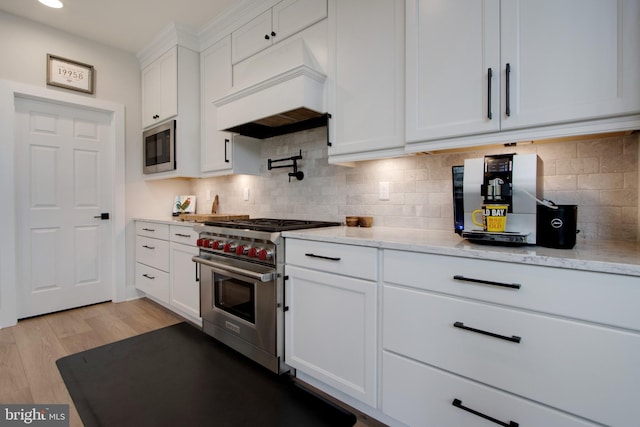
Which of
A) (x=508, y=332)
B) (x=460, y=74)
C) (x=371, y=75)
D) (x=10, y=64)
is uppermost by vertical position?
(x=10, y=64)

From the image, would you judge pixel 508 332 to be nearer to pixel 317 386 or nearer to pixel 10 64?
pixel 317 386

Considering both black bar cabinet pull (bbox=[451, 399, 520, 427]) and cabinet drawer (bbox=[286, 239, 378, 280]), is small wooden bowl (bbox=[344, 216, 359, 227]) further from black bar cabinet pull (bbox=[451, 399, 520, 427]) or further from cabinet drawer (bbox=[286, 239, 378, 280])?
black bar cabinet pull (bbox=[451, 399, 520, 427])

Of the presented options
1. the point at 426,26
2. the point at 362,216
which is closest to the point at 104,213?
the point at 362,216

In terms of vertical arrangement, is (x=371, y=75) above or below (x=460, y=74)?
above

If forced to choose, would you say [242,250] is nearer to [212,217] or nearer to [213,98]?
[212,217]

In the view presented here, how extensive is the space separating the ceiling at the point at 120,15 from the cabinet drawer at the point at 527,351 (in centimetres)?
279

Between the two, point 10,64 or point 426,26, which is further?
point 10,64

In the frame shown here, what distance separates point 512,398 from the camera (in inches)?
42.8

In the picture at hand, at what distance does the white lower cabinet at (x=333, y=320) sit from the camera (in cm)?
146

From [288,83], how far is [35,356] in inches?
104

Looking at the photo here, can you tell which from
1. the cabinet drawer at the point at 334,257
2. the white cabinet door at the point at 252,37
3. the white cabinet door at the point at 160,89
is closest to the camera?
the cabinet drawer at the point at 334,257

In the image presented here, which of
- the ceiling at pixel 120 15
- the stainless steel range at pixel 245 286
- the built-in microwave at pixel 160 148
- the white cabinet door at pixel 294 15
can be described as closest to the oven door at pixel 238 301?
the stainless steel range at pixel 245 286

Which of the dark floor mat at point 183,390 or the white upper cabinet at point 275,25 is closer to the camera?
the dark floor mat at point 183,390

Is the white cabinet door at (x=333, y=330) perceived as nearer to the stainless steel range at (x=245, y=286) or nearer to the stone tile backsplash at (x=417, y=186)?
the stainless steel range at (x=245, y=286)
